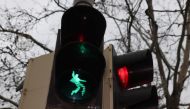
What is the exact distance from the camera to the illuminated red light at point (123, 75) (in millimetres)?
2719

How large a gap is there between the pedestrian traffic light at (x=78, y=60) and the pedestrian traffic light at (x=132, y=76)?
404 mm

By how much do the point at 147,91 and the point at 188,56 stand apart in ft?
20.6

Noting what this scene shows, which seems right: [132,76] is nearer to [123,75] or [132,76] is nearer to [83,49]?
[123,75]

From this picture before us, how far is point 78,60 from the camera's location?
2291 mm

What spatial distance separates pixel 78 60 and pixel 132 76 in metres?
0.62

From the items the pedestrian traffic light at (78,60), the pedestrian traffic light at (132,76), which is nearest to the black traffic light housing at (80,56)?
the pedestrian traffic light at (78,60)

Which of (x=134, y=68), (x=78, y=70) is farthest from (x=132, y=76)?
(x=78, y=70)

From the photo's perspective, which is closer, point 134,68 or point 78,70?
point 78,70

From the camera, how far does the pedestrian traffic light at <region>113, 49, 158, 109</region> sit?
8.94 feet

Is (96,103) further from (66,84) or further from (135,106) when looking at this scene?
(135,106)

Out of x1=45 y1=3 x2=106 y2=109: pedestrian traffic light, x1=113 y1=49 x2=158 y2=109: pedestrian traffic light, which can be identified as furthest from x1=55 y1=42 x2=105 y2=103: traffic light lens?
x1=113 y1=49 x2=158 y2=109: pedestrian traffic light

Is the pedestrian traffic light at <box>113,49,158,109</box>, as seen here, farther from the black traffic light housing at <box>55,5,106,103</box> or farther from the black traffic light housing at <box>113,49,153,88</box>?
the black traffic light housing at <box>55,5,106,103</box>

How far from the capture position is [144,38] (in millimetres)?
10242

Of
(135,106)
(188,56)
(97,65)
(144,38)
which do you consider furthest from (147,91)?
(144,38)
